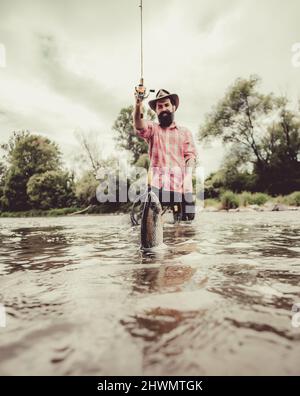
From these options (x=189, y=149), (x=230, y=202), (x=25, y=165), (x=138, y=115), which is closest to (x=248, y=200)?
(x=230, y=202)

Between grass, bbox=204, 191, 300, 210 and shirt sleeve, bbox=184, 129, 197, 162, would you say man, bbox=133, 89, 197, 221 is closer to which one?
shirt sleeve, bbox=184, 129, 197, 162

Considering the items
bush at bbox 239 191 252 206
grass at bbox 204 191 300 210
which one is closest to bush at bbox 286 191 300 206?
grass at bbox 204 191 300 210

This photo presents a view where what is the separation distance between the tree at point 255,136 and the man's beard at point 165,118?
26528mm

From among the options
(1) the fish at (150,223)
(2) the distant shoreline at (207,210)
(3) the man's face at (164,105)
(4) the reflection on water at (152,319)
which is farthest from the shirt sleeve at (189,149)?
(2) the distant shoreline at (207,210)

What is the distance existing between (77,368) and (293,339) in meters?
0.80

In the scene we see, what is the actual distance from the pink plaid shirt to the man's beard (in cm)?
7

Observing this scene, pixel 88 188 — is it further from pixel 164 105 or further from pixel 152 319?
pixel 152 319

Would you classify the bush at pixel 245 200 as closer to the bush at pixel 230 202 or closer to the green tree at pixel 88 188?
the bush at pixel 230 202

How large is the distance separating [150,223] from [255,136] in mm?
30889

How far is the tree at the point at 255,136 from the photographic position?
99.5 feet

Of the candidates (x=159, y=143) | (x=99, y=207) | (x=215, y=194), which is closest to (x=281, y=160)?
(x=215, y=194)

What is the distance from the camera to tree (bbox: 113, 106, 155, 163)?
116ft

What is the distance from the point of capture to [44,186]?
42.3 metres
